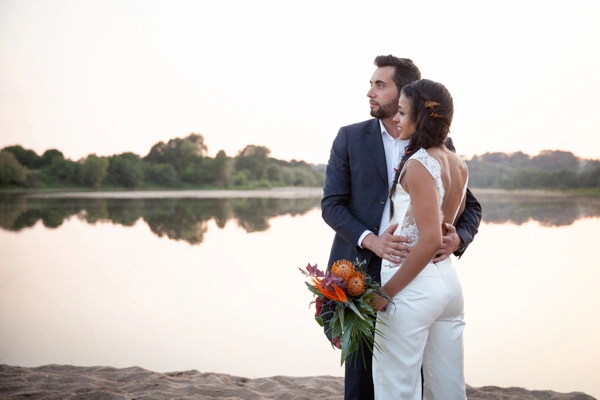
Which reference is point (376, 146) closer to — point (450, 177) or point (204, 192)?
point (450, 177)

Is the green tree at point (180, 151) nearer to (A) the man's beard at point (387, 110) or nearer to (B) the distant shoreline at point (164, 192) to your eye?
(B) the distant shoreline at point (164, 192)

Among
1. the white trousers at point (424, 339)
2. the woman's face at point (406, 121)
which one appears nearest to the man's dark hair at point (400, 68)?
the woman's face at point (406, 121)

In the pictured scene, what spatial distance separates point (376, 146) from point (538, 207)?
253 inches

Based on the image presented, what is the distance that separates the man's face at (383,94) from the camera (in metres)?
2.37

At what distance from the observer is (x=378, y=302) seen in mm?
1841

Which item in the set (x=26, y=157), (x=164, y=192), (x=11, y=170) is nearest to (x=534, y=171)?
(x=164, y=192)

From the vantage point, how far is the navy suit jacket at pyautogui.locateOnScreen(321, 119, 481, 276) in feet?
7.44

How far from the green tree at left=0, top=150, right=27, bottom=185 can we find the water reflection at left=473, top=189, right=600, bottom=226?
6.85 m

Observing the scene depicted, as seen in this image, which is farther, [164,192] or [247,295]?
[164,192]

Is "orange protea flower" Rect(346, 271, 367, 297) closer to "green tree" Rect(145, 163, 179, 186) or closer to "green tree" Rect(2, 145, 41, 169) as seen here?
"green tree" Rect(2, 145, 41, 169)

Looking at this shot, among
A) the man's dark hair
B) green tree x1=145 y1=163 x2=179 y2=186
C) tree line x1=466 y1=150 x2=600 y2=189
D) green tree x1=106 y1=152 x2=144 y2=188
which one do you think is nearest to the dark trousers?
the man's dark hair

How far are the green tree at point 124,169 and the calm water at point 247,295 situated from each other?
0.89m

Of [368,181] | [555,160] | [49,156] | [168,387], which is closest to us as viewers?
[368,181]

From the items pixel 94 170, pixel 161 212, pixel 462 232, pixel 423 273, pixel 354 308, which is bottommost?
pixel 161 212
